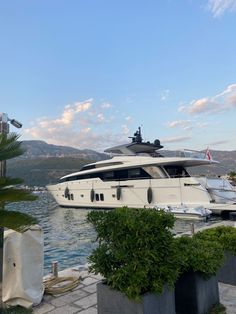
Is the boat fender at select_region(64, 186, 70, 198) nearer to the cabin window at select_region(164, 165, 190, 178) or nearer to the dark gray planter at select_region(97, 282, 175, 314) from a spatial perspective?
the cabin window at select_region(164, 165, 190, 178)

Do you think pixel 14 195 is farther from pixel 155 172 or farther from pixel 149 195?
pixel 155 172

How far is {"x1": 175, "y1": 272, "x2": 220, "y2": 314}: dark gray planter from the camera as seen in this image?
12.9 ft

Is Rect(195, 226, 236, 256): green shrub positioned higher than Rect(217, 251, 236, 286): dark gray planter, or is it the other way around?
Rect(195, 226, 236, 256): green shrub

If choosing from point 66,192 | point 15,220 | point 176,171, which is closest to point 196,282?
point 15,220

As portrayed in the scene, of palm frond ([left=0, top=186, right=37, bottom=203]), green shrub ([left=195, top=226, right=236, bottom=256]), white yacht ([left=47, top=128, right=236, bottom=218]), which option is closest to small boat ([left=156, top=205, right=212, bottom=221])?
white yacht ([left=47, top=128, right=236, bottom=218])

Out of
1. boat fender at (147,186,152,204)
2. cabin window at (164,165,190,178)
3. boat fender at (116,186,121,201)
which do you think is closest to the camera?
boat fender at (147,186,152,204)

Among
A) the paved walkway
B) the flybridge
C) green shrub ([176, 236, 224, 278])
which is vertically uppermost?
the flybridge

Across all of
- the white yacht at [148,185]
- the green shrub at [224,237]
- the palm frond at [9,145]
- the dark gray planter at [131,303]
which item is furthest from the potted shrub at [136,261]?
the white yacht at [148,185]

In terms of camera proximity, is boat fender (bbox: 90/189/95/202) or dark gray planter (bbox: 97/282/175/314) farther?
boat fender (bbox: 90/189/95/202)

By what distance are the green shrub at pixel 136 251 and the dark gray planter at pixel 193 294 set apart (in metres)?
0.75

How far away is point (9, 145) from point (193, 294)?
3.26 m

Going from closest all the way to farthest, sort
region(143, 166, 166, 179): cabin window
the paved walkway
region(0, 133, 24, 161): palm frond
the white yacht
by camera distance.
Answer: region(0, 133, 24, 161): palm frond < the paved walkway < the white yacht < region(143, 166, 166, 179): cabin window

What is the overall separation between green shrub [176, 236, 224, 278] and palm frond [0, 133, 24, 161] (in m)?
2.68

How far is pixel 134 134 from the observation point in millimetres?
30172
